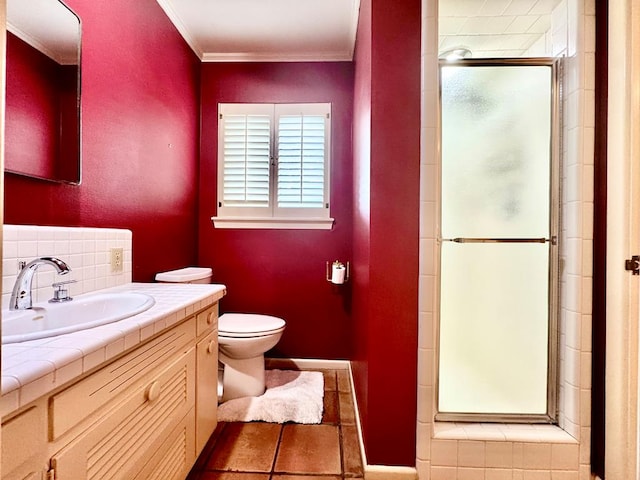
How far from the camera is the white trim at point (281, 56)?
2.47 metres

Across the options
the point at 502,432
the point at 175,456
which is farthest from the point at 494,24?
the point at 175,456

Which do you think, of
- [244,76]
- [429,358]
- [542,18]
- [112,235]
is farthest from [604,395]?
[244,76]

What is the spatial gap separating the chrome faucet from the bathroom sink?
27 millimetres

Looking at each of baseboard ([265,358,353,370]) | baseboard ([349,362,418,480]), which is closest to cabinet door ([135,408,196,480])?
baseboard ([349,362,418,480])

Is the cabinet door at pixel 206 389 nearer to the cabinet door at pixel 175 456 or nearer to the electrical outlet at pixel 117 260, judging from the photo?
the cabinet door at pixel 175 456

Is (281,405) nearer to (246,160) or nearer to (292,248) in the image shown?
(292,248)

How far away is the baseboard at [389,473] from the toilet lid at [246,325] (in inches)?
34.6

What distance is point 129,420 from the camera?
0.88 m

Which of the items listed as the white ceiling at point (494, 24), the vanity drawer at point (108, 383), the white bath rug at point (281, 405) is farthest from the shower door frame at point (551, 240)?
the vanity drawer at point (108, 383)

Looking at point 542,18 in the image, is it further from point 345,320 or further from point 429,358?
point 345,320

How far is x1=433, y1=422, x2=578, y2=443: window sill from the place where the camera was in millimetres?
1361

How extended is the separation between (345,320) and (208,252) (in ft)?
3.97

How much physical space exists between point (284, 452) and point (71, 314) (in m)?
1.15

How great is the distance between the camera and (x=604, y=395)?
52.7 inches
